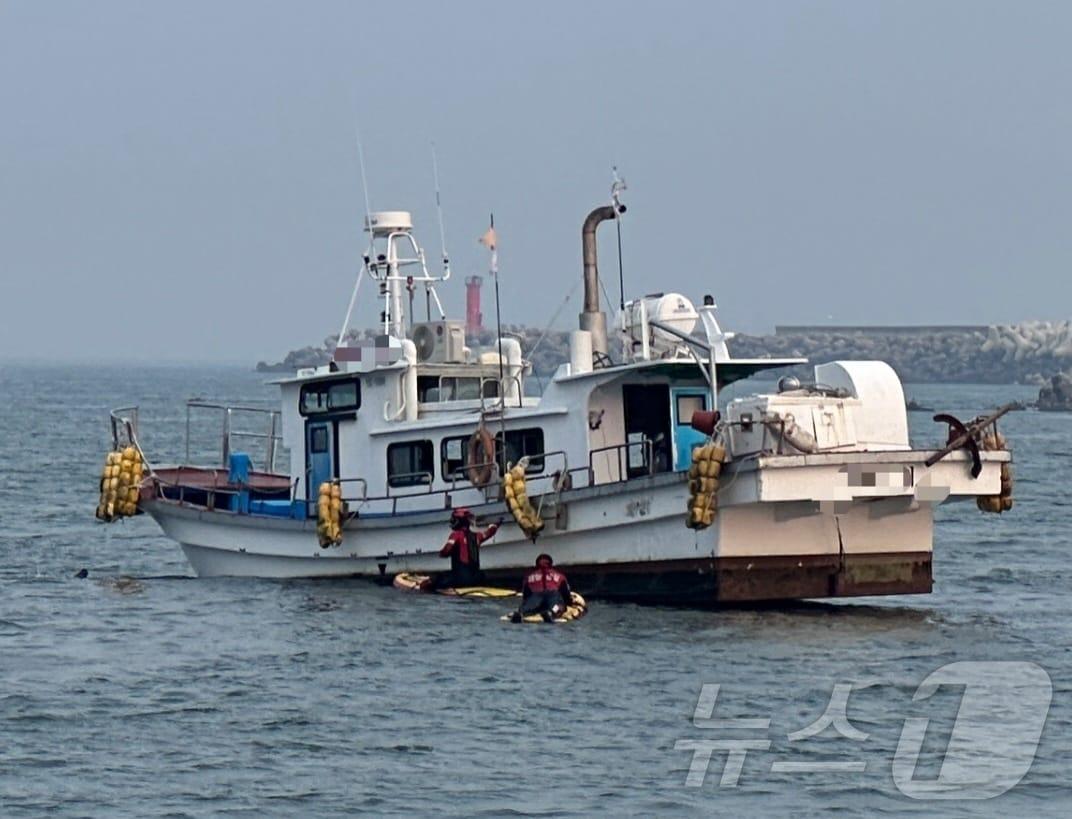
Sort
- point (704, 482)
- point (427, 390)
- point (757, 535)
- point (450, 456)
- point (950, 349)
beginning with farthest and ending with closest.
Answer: point (950, 349) → point (427, 390) → point (450, 456) → point (757, 535) → point (704, 482)

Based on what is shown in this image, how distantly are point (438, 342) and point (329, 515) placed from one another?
311 cm

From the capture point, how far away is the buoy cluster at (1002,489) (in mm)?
24562

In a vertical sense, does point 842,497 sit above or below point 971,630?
above

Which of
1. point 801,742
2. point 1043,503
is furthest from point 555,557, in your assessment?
point 1043,503

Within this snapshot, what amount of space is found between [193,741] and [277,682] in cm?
274

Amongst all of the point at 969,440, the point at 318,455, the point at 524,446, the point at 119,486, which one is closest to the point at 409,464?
the point at 318,455

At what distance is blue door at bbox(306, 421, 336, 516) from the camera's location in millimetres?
29016

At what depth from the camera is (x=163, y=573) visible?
1272 inches

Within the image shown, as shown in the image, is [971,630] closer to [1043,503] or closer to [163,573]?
[163,573]

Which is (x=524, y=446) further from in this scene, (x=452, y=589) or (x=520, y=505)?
(x=452, y=589)

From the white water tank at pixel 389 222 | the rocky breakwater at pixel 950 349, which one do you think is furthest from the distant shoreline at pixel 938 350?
the white water tank at pixel 389 222

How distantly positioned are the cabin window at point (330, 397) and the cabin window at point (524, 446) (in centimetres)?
252

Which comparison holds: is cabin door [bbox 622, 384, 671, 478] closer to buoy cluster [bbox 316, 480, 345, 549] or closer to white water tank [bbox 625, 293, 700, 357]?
white water tank [bbox 625, 293, 700, 357]

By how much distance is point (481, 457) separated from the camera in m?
26.8
